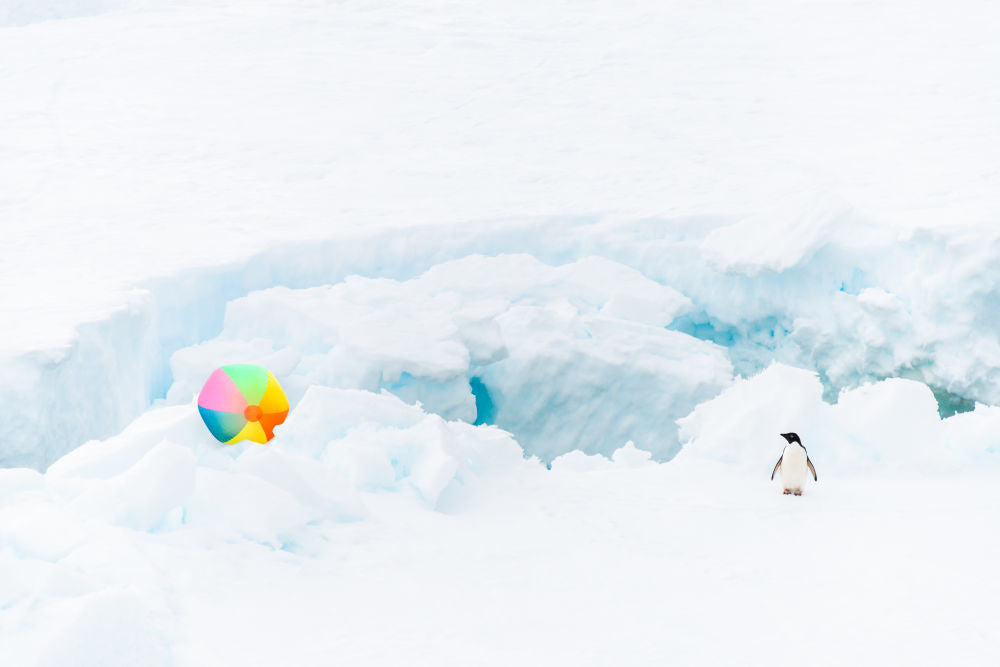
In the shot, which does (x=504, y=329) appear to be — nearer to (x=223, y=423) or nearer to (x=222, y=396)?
(x=222, y=396)

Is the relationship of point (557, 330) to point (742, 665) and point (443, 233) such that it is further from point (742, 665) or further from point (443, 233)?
point (742, 665)

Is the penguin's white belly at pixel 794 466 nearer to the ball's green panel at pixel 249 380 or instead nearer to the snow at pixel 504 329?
the snow at pixel 504 329

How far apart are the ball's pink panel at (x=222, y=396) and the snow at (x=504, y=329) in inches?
14.2

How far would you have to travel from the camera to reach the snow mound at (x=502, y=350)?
526cm

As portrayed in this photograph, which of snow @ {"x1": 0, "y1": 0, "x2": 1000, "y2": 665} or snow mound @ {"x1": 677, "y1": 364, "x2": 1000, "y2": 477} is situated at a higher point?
snow @ {"x1": 0, "y1": 0, "x2": 1000, "y2": 665}

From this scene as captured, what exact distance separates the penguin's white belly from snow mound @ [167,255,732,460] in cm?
210

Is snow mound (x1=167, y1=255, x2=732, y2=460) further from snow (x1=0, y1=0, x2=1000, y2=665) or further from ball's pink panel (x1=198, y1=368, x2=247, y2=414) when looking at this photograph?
ball's pink panel (x1=198, y1=368, x2=247, y2=414)

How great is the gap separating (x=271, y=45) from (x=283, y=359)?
268 inches

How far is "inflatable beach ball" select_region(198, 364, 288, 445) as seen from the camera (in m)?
3.89

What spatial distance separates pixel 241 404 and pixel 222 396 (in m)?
0.11

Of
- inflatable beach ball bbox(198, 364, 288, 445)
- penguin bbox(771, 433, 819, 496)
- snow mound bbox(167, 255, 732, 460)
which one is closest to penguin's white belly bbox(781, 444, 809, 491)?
penguin bbox(771, 433, 819, 496)

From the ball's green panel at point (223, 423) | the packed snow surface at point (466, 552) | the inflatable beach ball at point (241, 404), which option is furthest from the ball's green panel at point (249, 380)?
the packed snow surface at point (466, 552)

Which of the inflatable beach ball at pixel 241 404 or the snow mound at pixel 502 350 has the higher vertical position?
the inflatable beach ball at pixel 241 404

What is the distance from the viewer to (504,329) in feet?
19.4
